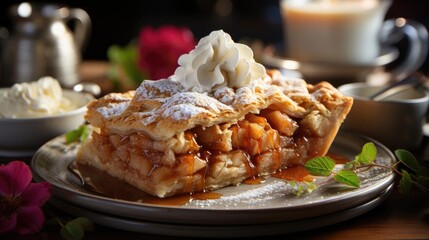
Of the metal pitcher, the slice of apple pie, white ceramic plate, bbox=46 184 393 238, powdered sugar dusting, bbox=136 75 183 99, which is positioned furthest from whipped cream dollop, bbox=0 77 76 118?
the metal pitcher

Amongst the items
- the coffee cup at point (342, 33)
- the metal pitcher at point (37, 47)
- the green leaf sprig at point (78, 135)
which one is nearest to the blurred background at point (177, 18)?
the coffee cup at point (342, 33)

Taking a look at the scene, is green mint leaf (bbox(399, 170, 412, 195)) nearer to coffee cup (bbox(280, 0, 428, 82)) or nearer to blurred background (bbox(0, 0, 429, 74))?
coffee cup (bbox(280, 0, 428, 82))

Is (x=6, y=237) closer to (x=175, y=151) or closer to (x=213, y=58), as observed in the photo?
(x=175, y=151)

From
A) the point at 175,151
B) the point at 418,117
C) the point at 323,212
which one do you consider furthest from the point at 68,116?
the point at 418,117

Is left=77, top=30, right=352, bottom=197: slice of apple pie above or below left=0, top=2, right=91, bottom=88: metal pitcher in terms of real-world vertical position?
above

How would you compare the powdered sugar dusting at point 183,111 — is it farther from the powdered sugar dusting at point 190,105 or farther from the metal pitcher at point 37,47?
the metal pitcher at point 37,47

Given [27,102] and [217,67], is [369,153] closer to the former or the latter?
[217,67]

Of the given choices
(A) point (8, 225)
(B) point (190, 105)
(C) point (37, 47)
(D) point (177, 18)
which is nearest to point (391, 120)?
(B) point (190, 105)
